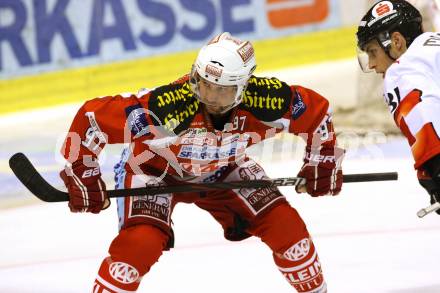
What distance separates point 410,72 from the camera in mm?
3334

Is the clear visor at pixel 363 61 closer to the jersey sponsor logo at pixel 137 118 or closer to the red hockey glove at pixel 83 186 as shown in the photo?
the jersey sponsor logo at pixel 137 118

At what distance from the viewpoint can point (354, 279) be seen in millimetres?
4527

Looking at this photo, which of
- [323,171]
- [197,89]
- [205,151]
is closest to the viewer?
[197,89]

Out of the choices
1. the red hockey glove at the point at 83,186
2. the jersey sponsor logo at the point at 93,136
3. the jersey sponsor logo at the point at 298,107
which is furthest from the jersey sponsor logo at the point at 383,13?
the red hockey glove at the point at 83,186

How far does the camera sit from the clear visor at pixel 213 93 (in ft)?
12.2

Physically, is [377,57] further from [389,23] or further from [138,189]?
[138,189]

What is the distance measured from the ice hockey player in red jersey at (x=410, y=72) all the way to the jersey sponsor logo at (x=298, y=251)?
0.61 m

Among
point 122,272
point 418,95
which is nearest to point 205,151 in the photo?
point 122,272

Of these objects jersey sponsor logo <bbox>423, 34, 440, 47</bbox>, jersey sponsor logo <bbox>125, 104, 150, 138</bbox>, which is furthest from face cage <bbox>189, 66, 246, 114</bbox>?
jersey sponsor logo <bbox>423, 34, 440, 47</bbox>

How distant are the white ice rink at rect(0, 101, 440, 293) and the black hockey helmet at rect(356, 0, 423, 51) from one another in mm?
1274

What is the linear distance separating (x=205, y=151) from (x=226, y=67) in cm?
43

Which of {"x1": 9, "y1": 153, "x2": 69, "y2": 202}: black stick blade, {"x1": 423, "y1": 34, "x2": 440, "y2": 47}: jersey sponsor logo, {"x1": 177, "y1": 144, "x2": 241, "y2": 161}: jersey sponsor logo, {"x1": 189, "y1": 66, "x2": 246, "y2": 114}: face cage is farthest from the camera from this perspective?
{"x1": 9, "y1": 153, "x2": 69, "y2": 202}: black stick blade

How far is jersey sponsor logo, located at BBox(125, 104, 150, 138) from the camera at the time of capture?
3.77 metres

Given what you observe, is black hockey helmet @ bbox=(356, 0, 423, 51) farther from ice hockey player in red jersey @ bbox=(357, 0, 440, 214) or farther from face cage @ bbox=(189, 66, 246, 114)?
face cage @ bbox=(189, 66, 246, 114)
